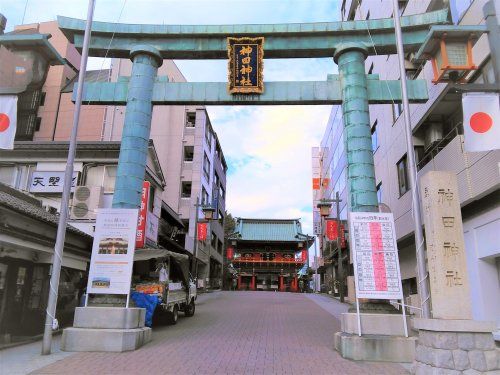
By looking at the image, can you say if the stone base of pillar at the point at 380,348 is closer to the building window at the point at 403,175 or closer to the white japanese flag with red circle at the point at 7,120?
the white japanese flag with red circle at the point at 7,120

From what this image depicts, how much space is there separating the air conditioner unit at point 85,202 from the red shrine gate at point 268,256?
32713 millimetres

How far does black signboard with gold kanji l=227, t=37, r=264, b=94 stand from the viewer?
1216 centimetres

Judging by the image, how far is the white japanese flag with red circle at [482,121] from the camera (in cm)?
805

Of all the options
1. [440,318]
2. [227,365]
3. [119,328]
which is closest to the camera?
[440,318]

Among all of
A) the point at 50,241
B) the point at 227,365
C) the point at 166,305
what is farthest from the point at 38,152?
the point at 227,365

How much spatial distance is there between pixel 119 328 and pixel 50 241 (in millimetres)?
4197

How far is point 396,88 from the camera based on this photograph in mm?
12008

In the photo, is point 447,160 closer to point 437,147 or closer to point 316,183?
point 437,147

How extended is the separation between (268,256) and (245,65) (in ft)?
141

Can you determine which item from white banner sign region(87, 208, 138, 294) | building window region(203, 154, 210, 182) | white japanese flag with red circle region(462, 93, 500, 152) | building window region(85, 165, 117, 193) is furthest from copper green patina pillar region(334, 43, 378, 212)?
building window region(203, 154, 210, 182)

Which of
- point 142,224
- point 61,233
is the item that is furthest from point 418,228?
point 142,224

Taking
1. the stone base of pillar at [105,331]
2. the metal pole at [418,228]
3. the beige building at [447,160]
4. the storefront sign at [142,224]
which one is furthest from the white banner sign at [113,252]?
the beige building at [447,160]

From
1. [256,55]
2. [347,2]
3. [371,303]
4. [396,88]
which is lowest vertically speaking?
[371,303]

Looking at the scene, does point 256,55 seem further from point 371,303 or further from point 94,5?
point 371,303
